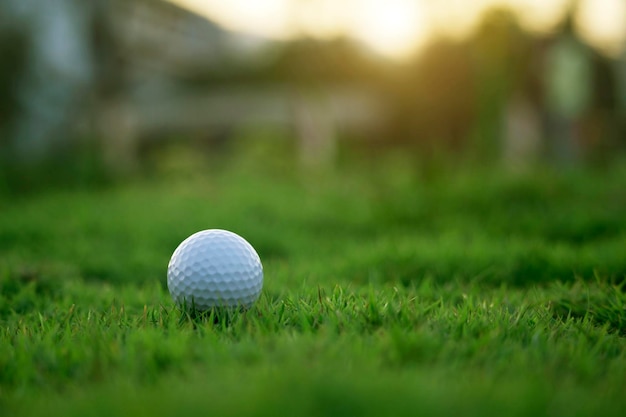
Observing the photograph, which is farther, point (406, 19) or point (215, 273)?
point (406, 19)

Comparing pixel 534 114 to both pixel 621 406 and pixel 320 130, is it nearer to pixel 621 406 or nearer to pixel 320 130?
pixel 320 130

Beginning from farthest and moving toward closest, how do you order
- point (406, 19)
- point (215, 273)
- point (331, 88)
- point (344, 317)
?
point (331, 88) → point (406, 19) → point (215, 273) → point (344, 317)

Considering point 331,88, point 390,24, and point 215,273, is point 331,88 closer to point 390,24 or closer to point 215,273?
point 390,24

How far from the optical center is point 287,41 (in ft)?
46.9

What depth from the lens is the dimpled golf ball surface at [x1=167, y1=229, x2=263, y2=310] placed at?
2521mm

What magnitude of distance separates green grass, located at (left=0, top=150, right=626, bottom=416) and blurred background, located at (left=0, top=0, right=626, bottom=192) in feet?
8.28

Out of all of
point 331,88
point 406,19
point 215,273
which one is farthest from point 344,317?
point 331,88

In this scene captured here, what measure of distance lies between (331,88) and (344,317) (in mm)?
19187

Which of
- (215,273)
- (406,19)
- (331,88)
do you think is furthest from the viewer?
(331,88)

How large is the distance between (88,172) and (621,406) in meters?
9.34

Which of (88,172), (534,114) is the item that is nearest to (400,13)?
(88,172)

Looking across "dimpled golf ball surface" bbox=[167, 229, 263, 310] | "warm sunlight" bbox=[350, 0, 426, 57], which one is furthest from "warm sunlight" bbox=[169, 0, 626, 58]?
"dimpled golf ball surface" bbox=[167, 229, 263, 310]

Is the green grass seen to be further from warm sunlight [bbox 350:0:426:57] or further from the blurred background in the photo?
warm sunlight [bbox 350:0:426:57]

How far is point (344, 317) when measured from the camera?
90.0 inches
